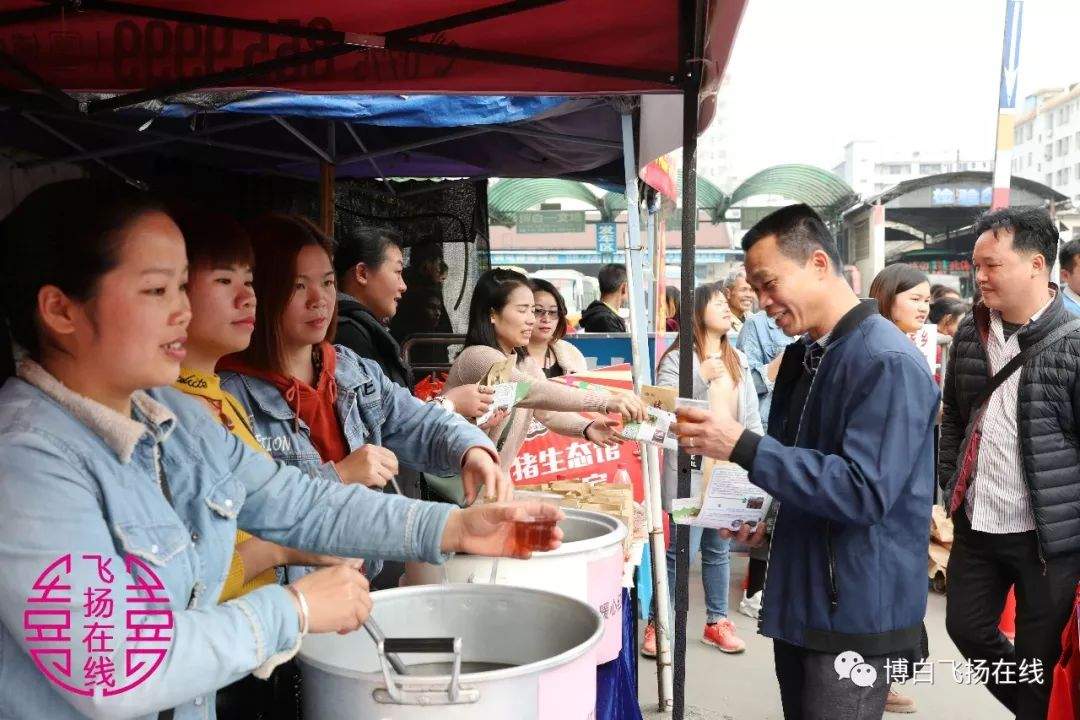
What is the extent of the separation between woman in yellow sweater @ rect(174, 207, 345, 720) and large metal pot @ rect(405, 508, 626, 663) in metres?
0.33

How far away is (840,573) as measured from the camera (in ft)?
7.26

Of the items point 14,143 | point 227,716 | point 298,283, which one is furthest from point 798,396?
point 14,143

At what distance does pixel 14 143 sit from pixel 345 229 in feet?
6.83

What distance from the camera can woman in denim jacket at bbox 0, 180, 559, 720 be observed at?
41.9 inches

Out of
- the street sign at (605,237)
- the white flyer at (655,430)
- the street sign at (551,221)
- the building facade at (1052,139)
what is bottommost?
the white flyer at (655,430)

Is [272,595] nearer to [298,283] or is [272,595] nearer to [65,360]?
[65,360]

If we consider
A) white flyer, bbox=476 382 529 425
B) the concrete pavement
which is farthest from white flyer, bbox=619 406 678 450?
the concrete pavement

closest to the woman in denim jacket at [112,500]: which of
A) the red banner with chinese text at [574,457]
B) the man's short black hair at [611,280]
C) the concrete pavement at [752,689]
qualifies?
the red banner with chinese text at [574,457]

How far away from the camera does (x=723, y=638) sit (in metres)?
4.76

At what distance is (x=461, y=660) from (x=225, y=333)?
819mm

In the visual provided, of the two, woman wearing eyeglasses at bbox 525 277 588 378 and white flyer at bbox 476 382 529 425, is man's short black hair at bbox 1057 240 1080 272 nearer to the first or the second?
woman wearing eyeglasses at bbox 525 277 588 378

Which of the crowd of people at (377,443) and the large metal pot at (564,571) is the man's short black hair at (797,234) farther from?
the large metal pot at (564,571)

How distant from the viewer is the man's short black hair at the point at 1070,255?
14.8ft

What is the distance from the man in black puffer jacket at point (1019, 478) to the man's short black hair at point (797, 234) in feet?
3.72
